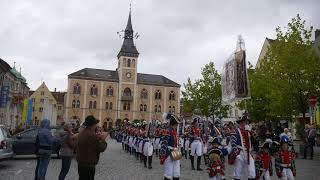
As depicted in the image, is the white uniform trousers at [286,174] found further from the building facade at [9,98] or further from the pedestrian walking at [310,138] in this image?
the building facade at [9,98]

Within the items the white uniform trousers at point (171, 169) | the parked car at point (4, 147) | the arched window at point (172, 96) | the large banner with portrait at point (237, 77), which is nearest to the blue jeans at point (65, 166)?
the white uniform trousers at point (171, 169)

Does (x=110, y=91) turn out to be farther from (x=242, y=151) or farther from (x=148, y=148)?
(x=242, y=151)

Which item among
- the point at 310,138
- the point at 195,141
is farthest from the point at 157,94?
the point at 195,141

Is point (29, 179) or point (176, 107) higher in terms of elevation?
point (176, 107)

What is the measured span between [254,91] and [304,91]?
469 inches

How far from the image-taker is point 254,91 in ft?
121

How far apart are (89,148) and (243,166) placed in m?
4.52

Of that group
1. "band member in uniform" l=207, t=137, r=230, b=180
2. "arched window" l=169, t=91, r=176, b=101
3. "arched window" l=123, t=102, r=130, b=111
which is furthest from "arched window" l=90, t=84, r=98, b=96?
"band member in uniform" l=207, t=137, r=230, b=180

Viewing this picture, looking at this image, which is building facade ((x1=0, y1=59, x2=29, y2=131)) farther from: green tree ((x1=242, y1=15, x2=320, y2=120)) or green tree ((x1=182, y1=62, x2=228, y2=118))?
green tree ((x1=242, y1=15, x2=320, y2=120))

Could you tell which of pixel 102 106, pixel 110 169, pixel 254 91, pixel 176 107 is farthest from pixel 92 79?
pixel 110 169

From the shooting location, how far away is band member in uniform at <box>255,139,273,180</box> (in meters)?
10.3

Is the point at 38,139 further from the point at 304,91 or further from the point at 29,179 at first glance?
the point at 304,91

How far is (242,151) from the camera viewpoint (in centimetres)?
1004

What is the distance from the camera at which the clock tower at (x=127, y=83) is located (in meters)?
90.1
